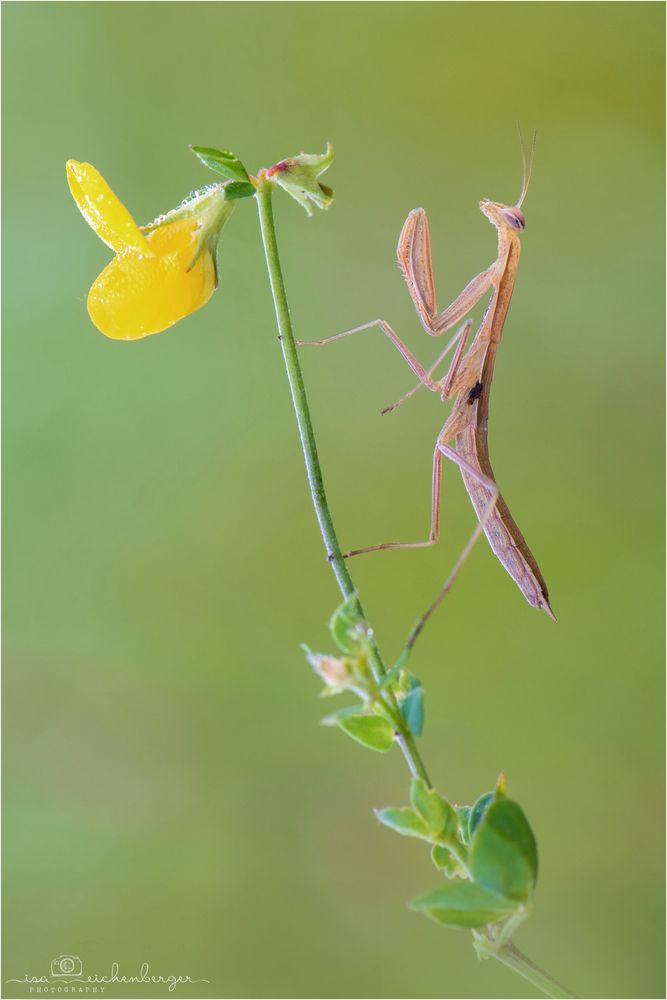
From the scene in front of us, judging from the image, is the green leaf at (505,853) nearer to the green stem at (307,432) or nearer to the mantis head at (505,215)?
the green stem at (307,432)

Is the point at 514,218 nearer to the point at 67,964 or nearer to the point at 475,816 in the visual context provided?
the point at 475,816

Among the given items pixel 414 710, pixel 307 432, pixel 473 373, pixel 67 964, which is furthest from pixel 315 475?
pixel 67 964

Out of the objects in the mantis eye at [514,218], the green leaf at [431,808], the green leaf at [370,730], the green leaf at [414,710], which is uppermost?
the mantis eye at [514,218]

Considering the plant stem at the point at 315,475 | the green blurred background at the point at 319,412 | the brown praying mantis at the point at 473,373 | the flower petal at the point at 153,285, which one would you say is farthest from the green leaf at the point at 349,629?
the green blurred background at the point at 319,412

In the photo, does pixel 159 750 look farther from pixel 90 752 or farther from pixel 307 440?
pixel 307 440

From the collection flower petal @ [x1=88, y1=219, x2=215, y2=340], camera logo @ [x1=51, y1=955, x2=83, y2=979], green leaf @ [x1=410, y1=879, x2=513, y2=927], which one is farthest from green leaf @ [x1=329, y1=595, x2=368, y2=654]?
camera logo @ [x1=51, y1=955, x2=83, y2=979]

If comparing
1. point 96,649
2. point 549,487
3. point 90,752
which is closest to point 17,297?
point 96,649
